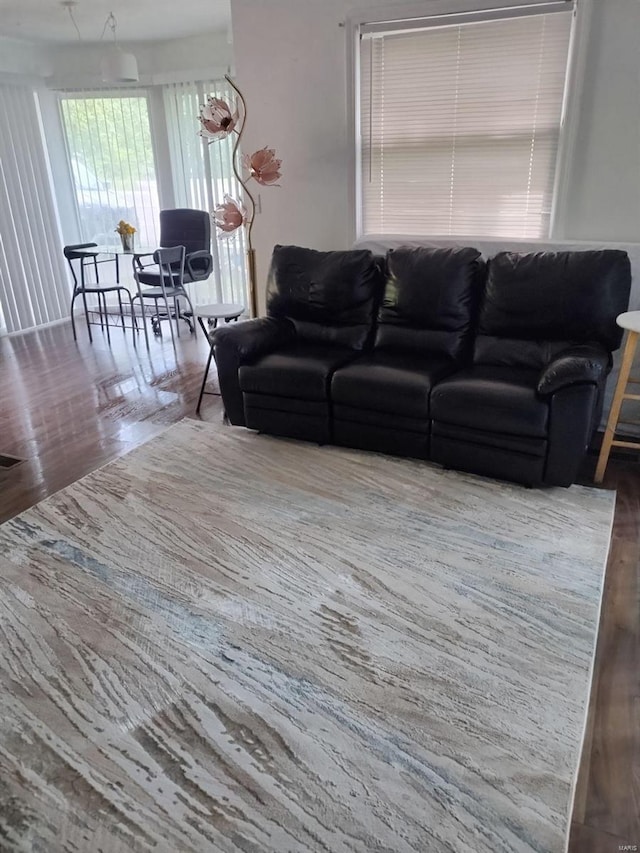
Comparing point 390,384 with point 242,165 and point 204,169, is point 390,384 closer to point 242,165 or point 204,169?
point 242,165

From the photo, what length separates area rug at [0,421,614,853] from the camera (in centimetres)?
145

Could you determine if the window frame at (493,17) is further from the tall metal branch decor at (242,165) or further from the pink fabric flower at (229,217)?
the pink fabric flower at (229,217)

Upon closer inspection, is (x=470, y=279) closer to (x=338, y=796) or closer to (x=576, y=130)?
(x=576, y=130)

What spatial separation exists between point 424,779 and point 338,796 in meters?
0.22

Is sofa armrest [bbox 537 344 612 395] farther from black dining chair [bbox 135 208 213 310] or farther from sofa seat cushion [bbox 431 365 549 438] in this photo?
black dining chair [bbox 135 208 213 310]

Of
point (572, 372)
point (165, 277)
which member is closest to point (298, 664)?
point (572, 372)

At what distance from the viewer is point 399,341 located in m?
3.45

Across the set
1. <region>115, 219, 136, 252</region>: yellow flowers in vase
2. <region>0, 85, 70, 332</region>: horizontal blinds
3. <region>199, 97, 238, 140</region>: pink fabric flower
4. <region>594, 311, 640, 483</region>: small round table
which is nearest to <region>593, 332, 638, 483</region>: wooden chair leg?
<region>594, 311, 640, 483</region>: small round table

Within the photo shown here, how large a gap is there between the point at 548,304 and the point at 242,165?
2415 millimetres

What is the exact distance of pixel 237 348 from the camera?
3.38 m

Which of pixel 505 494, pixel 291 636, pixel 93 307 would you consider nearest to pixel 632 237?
pixel 505 494

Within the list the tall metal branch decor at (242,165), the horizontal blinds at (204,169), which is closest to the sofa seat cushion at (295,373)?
the tall metal branch decor at (242,165)

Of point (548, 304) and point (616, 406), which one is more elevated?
point (548, 304)

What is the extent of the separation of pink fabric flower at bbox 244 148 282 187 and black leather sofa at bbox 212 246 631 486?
0.50 metres
